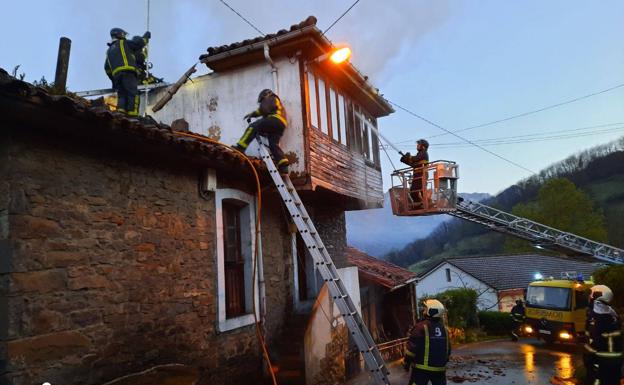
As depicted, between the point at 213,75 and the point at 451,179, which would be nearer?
the point at 213,75

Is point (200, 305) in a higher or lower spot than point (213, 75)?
lower

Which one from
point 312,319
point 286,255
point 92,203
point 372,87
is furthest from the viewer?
point 372,87

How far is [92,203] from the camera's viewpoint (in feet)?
16.1

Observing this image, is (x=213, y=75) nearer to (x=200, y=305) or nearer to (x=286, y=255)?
(x=286, y=255)

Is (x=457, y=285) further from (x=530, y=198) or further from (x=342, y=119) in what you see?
(x=530, y=198)

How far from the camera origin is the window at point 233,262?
24.1 feet

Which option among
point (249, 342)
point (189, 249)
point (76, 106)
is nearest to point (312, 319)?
point (249, 342)

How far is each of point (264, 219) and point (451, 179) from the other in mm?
5728

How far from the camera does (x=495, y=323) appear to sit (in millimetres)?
22328

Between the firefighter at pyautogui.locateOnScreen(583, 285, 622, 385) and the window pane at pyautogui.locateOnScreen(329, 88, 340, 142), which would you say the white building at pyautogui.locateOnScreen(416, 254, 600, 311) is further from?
the firefighter at pyautogui.locateOnScreen(583, 285, 622, 385)

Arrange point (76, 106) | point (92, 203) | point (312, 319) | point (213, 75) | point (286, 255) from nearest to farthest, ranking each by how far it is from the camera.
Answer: point (76, 106)
point (92, 203)
point (312, 319)
point (286, 255)
point (213, 75)

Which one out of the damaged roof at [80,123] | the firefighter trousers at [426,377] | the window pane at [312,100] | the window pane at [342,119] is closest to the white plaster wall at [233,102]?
the window pane at [312,100]

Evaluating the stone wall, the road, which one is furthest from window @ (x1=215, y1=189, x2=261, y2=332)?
the road

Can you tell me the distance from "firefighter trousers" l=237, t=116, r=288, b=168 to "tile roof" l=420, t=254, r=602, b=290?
26496 mm
